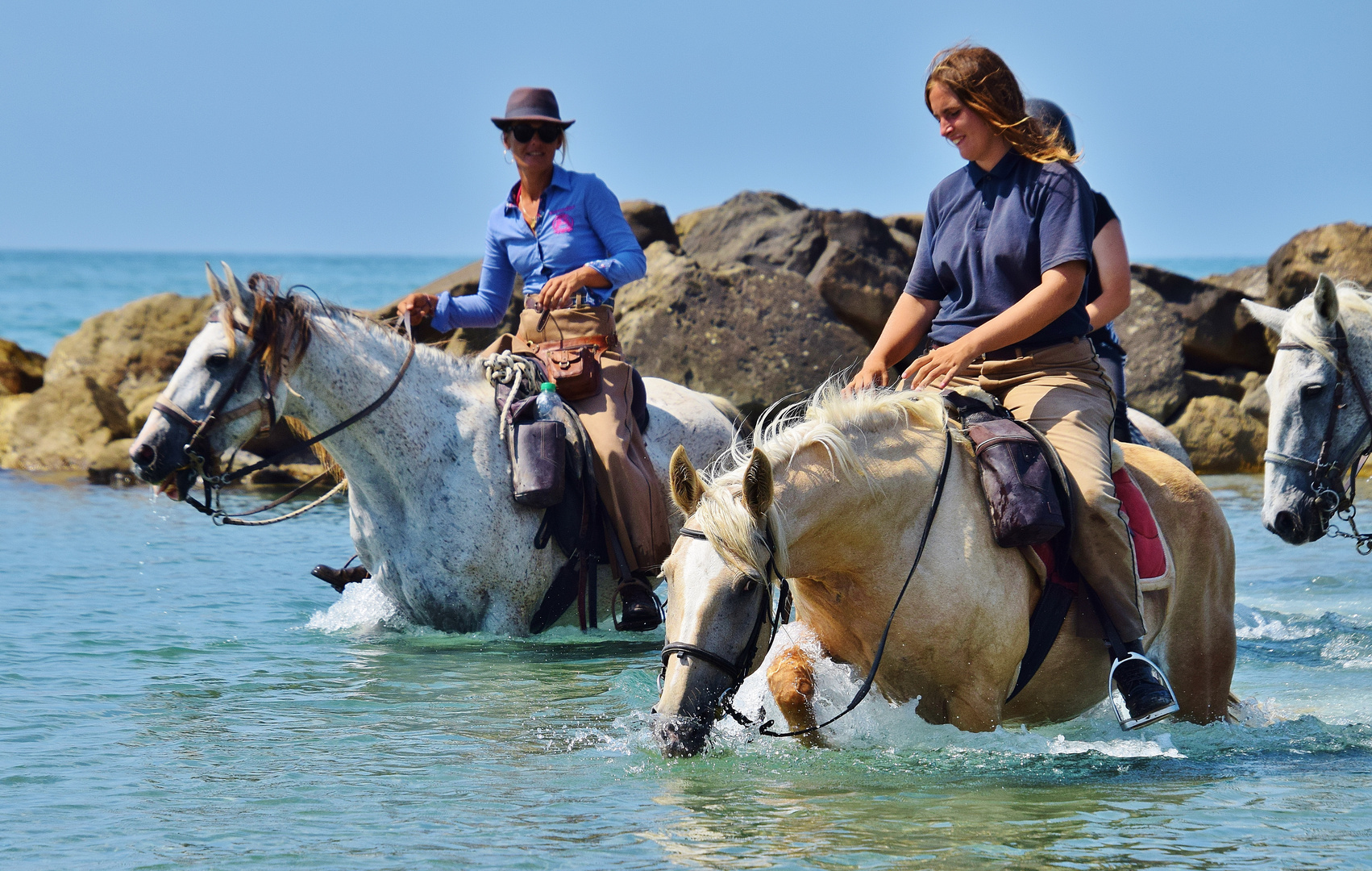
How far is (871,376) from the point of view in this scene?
4672mm

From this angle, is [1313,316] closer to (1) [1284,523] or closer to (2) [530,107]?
(1) [1284,523]

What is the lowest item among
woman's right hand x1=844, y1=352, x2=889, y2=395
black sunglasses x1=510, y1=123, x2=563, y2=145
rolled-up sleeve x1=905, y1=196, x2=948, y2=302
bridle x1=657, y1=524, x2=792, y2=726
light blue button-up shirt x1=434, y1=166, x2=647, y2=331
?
bridle x1=657, y1=524, x2=792, y2=726

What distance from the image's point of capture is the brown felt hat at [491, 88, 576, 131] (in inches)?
287

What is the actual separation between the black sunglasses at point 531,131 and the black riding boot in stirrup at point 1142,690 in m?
4.16

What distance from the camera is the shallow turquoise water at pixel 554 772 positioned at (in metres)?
3.96

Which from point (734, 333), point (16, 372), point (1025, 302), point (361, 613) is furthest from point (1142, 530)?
point (16, 372)

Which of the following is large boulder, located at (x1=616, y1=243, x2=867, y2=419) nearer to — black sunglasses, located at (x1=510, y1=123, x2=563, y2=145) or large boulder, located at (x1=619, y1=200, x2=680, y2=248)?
large boulder, located at (x1=619, y1=200, x2=680, y2=248)

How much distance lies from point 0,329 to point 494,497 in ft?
131

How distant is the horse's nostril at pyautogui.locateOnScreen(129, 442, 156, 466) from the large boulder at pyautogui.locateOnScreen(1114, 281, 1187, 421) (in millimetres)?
12041

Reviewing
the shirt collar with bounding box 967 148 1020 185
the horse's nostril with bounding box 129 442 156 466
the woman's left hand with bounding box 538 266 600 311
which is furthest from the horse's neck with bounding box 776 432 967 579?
the horse's nostril with bounding box 129 442 156 466

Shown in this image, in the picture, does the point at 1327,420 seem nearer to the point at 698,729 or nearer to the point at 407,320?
the point at 698,729

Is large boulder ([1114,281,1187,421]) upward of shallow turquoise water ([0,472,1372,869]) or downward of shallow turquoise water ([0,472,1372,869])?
upward

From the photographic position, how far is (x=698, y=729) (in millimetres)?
3949

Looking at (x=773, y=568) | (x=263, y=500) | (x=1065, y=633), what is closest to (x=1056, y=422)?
(x=1065, y=633)
